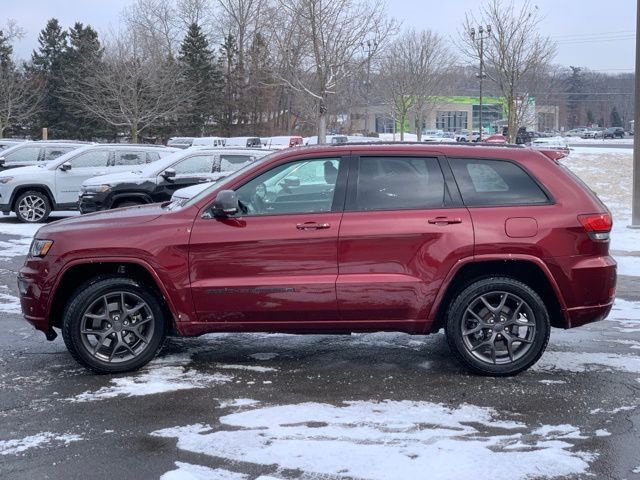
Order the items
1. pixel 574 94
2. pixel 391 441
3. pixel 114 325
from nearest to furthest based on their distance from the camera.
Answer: pixel 391 441 → pixel 114 325 → pixel 574 94

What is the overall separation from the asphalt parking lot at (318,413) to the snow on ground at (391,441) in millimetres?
12

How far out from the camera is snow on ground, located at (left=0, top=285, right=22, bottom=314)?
346 inches

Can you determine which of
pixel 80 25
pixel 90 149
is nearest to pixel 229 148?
pixel 90 149

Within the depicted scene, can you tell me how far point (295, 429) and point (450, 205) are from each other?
6.95 feet

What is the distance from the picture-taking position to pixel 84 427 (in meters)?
5.14

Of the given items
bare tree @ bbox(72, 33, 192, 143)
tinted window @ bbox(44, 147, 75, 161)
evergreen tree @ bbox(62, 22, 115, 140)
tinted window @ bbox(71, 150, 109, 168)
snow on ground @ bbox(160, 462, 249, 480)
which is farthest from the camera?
evergreen tree @ bbox(62, 22, 115, 140)

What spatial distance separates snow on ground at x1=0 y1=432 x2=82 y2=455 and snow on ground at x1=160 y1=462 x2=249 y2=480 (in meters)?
0.85

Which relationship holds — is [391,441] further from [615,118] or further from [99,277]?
[615,118]

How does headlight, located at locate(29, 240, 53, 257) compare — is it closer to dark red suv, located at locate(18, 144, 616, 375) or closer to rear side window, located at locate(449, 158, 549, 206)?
dark red suv, located at locate(18, 144, 616, 375)

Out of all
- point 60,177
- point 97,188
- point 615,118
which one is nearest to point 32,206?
point 60,177

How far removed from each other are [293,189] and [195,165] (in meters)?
9.23

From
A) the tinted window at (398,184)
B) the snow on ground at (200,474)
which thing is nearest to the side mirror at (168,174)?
the tinted window at (398,184)

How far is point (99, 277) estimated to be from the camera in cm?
626

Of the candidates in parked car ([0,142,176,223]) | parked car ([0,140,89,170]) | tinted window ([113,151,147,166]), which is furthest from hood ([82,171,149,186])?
parked car ([0,140,89,170])
